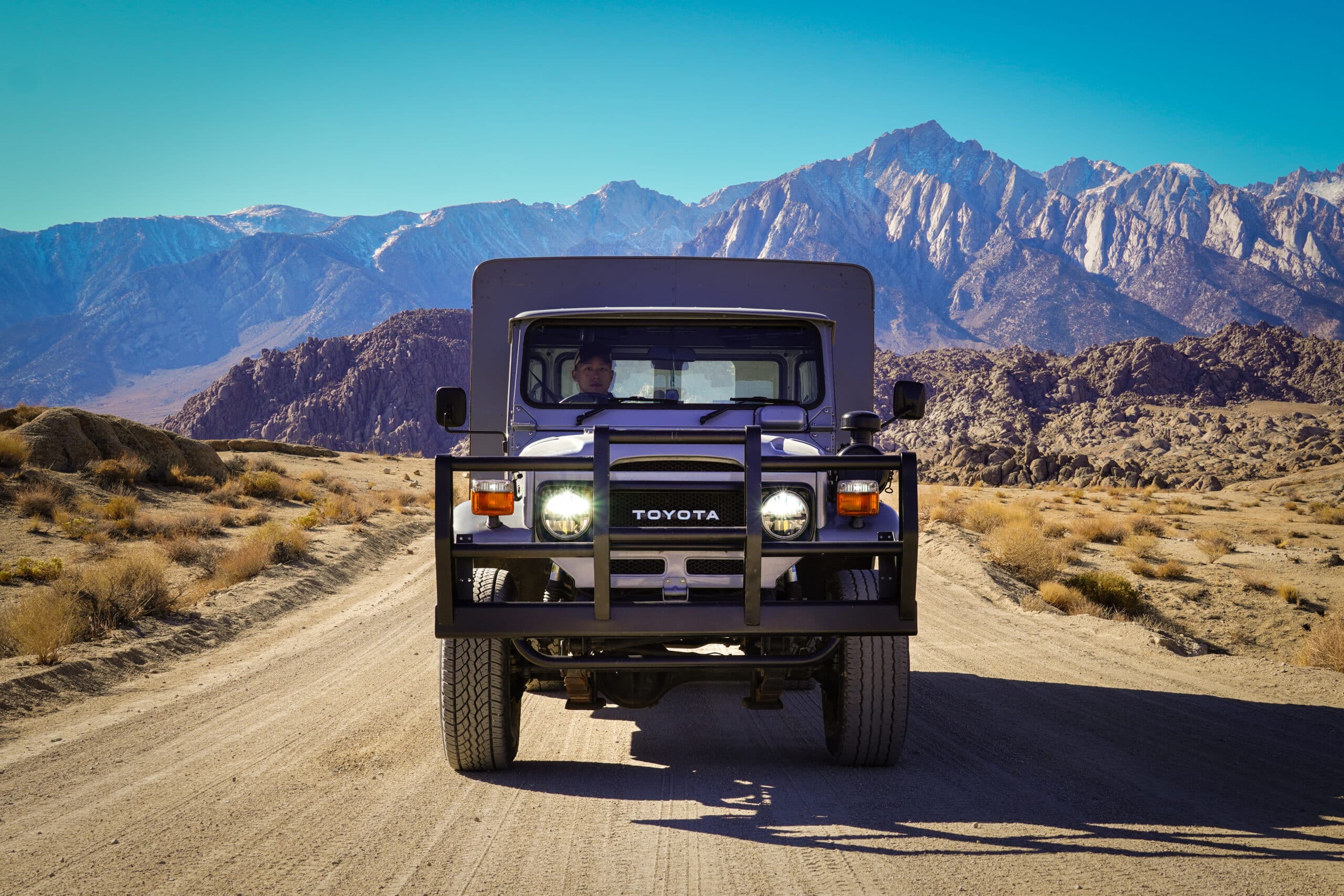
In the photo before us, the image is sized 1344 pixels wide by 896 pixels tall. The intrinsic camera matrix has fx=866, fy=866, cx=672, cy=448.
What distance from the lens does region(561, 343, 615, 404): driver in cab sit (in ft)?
20.0

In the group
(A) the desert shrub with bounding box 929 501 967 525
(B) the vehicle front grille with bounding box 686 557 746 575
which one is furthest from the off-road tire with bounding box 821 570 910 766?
(A) the desert shrub with bounding box 929 501 967 525

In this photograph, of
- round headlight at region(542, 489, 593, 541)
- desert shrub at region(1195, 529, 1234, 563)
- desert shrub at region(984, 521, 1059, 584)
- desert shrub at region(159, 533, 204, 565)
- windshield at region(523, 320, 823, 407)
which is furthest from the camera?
desert shrub at region(1195, 529, 1234, 563)

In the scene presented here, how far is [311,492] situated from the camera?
27750 millimetres

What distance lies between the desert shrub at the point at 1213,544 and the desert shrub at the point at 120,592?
779 inches

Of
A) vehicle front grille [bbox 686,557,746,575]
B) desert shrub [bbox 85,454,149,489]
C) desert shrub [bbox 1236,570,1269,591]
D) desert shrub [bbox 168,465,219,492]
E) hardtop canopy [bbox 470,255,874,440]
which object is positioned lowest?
desert shrub [bbox 1236,570,1269,591]

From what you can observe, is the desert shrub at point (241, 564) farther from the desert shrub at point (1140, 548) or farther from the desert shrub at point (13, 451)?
the desert shrub at point (1140, 548)

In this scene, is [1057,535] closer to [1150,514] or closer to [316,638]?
[1150,514]

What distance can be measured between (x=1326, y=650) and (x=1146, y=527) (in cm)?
1424

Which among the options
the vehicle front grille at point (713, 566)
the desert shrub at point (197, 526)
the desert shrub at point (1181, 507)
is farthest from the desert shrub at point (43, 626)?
the desert shrub at point (1181, 507)

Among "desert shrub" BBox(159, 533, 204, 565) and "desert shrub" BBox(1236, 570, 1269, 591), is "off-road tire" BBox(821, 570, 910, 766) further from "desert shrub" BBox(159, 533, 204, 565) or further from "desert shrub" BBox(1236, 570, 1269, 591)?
"desert shrub" BBox(1236, 570, 1269, 591)

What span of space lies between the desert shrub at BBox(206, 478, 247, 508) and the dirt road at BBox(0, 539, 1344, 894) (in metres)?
17.2

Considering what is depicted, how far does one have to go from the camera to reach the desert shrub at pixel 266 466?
32.8 m

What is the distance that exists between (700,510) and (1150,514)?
2867 centimetres

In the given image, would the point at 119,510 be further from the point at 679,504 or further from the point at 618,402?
the point at 679,504
